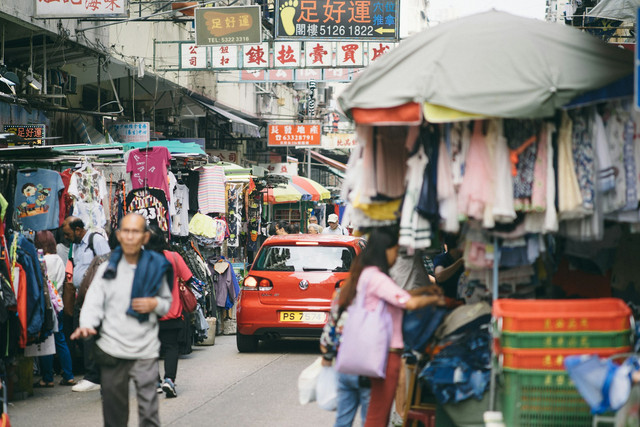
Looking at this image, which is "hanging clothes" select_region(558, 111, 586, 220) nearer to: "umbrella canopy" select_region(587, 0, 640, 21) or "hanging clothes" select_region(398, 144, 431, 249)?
"hanging clothes" select_region(398, 144, 431, 249)

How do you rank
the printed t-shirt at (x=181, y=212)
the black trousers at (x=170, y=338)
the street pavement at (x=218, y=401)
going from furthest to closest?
the printed t-shirt at (x=181, y=212) → the black trousers at (x=170, y=338) → the street pavement at (x=218, y=401)

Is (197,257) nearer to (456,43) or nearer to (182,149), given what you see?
(182,149)

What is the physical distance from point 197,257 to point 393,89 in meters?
9.06

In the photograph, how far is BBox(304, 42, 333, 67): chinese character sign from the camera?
65.4 ft

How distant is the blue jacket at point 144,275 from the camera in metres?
6.41

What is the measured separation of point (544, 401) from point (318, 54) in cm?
1550

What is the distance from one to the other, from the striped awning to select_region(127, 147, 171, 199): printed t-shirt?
408 inches

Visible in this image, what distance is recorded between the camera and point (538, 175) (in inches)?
235

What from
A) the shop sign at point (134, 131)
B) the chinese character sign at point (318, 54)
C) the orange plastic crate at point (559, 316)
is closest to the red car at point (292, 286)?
the shop sign at point (134, 131)

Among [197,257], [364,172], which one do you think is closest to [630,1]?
[364,172]

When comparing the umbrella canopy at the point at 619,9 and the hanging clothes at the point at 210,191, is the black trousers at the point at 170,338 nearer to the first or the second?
the hanging clothes at the point at 210,191

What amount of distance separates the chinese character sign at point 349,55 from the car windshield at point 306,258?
25.8 feet

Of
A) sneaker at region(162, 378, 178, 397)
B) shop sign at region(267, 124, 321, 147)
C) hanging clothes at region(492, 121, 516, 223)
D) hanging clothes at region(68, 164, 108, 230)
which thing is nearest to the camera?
hanging clothes at region(492, 121, 516, 223)

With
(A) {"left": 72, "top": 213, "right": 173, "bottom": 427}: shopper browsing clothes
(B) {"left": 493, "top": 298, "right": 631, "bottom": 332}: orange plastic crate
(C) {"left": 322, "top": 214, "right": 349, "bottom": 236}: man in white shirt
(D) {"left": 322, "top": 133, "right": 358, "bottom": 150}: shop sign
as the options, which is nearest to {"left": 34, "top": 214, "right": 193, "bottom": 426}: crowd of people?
(A) {"left": 72, "top": 213, "right": 173, "bottom": 427}: shopper browsing clothes
